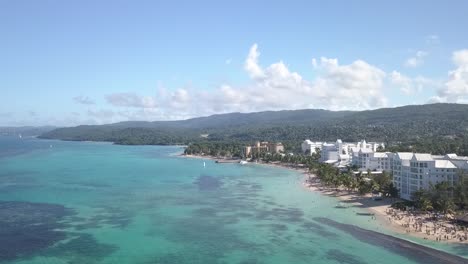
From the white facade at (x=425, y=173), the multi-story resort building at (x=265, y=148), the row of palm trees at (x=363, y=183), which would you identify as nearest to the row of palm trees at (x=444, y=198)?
the white facade at (x=425, y=173)

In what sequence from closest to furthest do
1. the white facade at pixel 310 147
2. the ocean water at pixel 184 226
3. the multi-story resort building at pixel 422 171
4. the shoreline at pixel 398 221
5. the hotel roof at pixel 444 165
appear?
the ocean water at pixel 184 226 → the shoreline at pixel 398 221 → the multi-story resort building at pixel 422 171 → the hotel roof at pixel 444 165 → the white facade at pixel 310 147

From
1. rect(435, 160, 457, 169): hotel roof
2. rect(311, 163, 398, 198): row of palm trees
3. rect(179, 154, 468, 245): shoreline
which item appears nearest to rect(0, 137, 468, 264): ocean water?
rect(179, 154, 468, 245): shoreline

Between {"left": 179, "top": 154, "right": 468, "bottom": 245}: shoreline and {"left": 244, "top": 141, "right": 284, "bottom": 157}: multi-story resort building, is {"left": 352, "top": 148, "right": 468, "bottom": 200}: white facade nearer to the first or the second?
{"left": 179, "top": 154, "right": 468, "bottom": 245}: shoreline

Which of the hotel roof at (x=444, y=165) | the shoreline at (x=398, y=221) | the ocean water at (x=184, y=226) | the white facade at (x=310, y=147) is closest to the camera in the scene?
the ocean water at (x=184, y=226)

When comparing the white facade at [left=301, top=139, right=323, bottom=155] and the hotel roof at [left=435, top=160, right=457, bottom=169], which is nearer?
the hotel roof at [left=435, top=160, right=457, bottom=169]

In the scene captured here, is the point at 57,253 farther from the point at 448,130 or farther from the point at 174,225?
the point at 448,130

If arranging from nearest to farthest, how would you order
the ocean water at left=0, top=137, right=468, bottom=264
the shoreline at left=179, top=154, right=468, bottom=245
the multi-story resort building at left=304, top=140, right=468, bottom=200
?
1. the ocean water at left=0, top=137, right=468, bottom=264
2. the shoreline at left=179, top=154, right=468, bottom=245
3. the multi-story resort building at left=304, top=140, right=468, bottom=200

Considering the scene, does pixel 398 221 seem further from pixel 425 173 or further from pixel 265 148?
pixel 265 148

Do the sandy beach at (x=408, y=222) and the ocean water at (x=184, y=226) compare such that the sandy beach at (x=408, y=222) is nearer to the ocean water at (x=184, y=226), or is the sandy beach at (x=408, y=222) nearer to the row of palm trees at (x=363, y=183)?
the row of palm trees at (x=363, y=183)

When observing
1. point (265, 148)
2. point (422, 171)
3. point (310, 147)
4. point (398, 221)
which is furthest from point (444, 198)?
point (265, 148)
